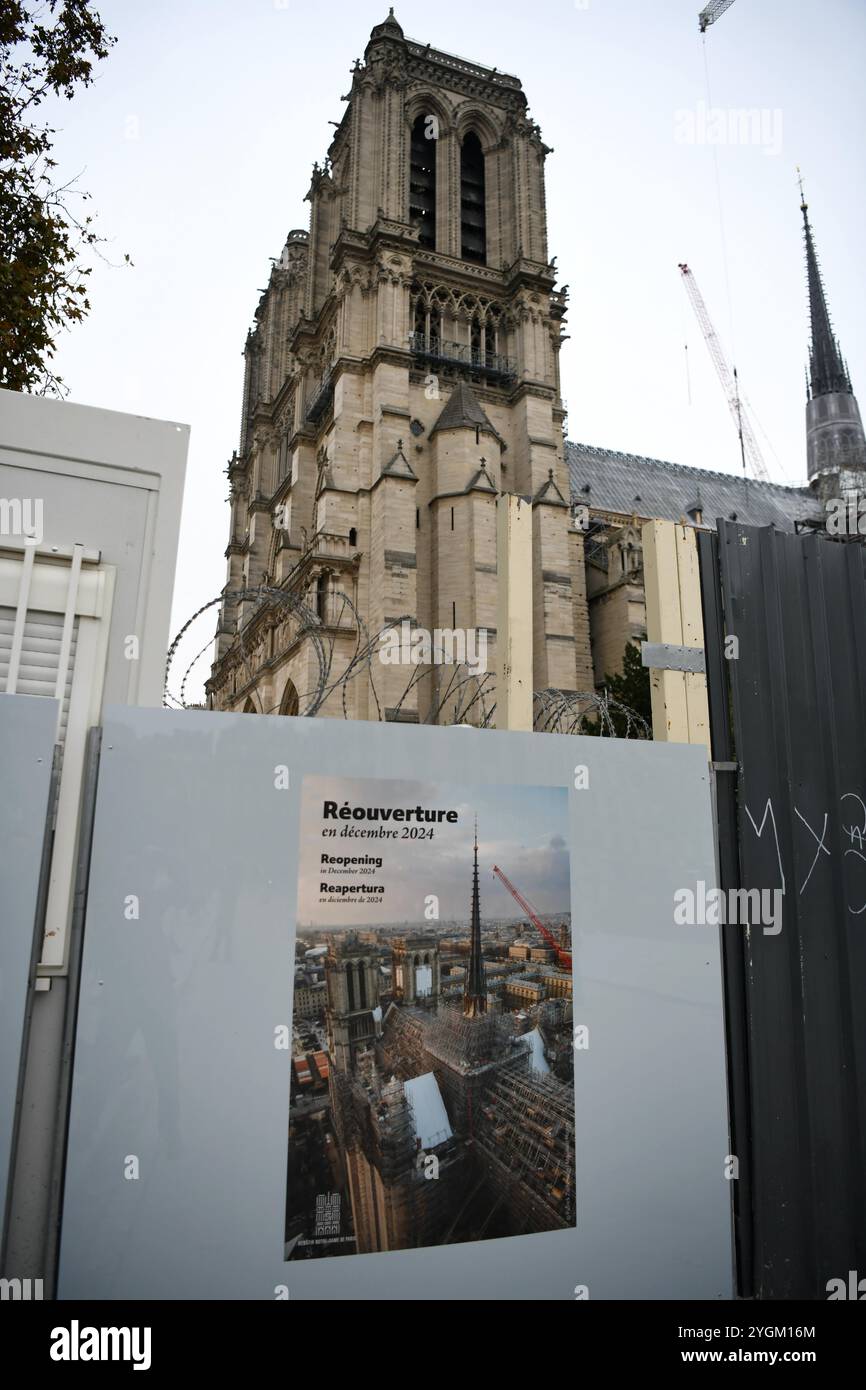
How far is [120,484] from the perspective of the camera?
14.6 feet

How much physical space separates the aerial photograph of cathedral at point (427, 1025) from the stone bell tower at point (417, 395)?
22667 mm

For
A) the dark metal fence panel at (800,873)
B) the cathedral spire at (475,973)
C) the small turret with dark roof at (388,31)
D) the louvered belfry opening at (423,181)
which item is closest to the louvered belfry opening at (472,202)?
the louvered belfry opening at (423,181)

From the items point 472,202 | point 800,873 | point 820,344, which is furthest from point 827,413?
point 800,873

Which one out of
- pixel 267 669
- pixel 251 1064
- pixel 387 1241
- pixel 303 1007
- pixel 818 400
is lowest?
pixel 387 1241

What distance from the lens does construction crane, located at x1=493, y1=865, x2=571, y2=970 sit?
4039 mm

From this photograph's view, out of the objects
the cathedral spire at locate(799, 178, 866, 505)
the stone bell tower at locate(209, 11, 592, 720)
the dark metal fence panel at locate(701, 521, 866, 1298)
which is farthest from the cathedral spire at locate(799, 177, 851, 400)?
the dark metal fence panel at locate(701, 521, 866, 1298)

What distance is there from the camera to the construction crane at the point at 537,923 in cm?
404

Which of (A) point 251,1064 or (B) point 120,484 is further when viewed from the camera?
(B) point 120,484

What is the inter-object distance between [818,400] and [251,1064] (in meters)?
91.5

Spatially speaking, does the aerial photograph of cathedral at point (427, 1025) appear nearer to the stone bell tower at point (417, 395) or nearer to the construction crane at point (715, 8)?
the stone bell tower at point (417, 395)

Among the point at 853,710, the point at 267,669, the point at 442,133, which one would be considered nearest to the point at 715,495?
the point at 442,133

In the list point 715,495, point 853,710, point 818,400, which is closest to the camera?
point 853,710
